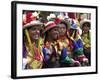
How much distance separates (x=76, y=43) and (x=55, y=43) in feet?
0.61

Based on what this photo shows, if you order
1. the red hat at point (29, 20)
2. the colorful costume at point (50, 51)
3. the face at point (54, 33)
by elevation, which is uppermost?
the red hat at point (29, 20)

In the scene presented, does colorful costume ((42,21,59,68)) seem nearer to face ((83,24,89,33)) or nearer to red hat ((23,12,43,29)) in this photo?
red hat ((23,12,43,29))

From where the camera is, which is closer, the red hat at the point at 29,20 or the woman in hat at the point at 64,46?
the red hat at the point at 29,20

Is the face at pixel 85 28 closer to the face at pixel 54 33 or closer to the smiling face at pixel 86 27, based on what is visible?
the smiling face at pixel 86 27

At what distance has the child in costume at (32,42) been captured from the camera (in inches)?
73.9

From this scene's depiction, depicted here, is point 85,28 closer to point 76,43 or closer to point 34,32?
point 76,43

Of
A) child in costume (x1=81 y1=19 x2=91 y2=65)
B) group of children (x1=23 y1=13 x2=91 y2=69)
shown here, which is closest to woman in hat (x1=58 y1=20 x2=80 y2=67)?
group of children (x1=23 y1=13 x2=91 y2=69)

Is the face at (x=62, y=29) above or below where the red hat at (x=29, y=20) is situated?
below

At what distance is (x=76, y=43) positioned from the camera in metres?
2.05

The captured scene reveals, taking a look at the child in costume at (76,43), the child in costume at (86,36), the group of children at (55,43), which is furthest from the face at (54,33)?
the child in costume at (86,36)

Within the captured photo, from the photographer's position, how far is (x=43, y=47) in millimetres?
1937

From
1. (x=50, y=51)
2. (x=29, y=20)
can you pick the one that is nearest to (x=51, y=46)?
(x=50, y=51)

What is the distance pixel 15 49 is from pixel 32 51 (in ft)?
0.46
